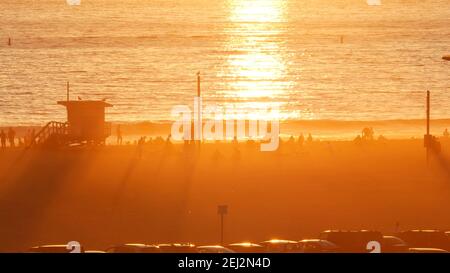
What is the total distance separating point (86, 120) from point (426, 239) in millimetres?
19651

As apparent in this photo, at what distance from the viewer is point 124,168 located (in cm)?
3825

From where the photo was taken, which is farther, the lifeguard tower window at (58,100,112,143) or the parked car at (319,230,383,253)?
the lifeguard tower window at (58,100,112,143)

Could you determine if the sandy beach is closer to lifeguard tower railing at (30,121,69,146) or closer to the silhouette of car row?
lifeguard tower railing at (30,121,69,146)

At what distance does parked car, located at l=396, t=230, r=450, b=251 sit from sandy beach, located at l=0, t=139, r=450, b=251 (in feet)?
8.69

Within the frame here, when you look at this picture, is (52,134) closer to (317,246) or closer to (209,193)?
(209,193)

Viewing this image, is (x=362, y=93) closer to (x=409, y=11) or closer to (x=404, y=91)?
(x=404, y=91)

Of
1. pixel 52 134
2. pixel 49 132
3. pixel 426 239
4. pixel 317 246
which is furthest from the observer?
pixel 49 132

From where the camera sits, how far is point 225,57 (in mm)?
107812

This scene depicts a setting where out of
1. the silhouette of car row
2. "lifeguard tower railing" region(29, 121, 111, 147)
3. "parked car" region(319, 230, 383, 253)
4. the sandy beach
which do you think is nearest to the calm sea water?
"lifeguard tower railing" region(29, 121, 111, 147)

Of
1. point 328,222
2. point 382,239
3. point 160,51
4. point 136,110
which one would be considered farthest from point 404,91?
point 382,239

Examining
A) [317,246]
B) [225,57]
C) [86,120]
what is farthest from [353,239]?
[225,57]

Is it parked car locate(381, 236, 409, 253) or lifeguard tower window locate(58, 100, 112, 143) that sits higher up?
lifeguard tower window locate(58, 100, 112, 143)

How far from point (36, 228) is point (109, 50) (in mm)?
83853

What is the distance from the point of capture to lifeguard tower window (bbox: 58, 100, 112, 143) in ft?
145
